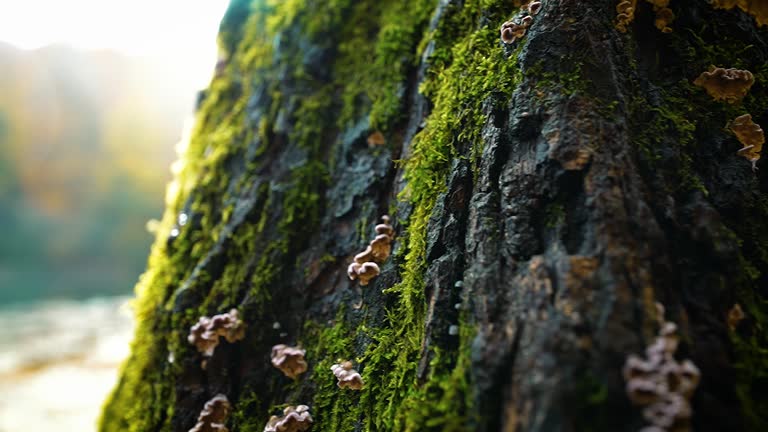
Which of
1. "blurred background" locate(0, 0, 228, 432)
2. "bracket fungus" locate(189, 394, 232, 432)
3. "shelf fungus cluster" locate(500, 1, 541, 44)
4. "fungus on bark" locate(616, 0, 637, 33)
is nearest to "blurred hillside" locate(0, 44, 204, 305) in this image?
"blurred background" locate(0, 0, 228, 432)

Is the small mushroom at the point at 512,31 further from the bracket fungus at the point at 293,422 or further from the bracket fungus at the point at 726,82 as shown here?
the bracket fungus at the point at 293,422

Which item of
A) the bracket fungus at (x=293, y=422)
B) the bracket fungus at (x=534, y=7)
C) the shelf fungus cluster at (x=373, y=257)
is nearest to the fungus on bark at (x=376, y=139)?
the shelf fungus cluster at (x=373, y=257)

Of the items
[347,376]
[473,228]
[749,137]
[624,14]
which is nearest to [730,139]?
[749,137]

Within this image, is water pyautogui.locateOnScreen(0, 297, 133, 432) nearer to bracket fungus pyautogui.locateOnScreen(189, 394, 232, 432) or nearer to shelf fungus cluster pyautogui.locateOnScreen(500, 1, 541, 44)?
bracket fungus pyautogui.locateOnScreen(189, 394, 232, 432)

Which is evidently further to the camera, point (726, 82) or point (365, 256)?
point (365, 256)

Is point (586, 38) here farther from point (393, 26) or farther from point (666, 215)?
point (393, 26)

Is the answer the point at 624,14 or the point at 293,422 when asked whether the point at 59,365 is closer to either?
the point at 293,422
